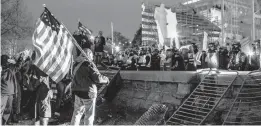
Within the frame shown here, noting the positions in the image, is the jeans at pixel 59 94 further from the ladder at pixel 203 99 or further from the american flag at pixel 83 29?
the ladder at pixel 203 99

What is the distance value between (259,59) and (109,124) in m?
7.55

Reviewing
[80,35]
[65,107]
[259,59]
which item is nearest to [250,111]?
[259,59]

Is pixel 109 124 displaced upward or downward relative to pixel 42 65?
downward

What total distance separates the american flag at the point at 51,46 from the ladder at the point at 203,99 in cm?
335

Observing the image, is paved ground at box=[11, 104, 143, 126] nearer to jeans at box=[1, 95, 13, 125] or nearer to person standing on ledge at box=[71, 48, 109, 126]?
jeans at box=[1, 95, 13, 125]

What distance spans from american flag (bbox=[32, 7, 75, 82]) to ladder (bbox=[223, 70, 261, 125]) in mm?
4318

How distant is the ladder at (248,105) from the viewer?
6.18 metres

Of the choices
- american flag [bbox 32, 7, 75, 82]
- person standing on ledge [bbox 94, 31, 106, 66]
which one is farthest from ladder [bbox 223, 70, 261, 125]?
person standing on ledge [bbox 94, 31, 106, 66]

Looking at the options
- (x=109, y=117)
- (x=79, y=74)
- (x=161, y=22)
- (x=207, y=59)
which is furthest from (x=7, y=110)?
(x=161, y=22)

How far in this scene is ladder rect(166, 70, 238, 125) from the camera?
6844 millimetres

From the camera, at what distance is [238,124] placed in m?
6.24

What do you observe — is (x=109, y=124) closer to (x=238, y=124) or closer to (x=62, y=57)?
(x=62, y=57)

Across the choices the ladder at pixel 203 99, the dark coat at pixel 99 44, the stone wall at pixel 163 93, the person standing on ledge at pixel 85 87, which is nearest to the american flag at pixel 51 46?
the person standing on ledge at pixel 85 87

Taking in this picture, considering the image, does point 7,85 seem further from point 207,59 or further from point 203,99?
point 207,59
